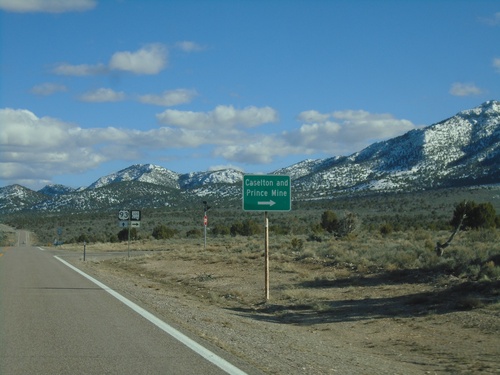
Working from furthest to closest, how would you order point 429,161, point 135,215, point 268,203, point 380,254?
point 429,161
point 135,215
point 380,254
point 268,203

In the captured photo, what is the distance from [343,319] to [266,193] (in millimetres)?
5317

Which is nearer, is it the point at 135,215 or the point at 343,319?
the point at 343,319

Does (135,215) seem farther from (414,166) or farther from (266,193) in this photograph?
(414,166)

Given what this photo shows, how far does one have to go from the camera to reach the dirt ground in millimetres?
11281

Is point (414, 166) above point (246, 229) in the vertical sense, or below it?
above

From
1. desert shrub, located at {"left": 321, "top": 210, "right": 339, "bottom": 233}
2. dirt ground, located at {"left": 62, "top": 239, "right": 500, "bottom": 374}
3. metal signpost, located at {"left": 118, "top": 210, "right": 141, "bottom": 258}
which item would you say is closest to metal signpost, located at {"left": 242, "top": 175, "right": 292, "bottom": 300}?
dirt ground, located at {"left": 62, "top": 239, "right": 500, "bottom": 374}

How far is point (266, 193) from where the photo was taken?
21031 millimetres

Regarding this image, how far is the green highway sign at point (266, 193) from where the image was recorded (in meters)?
20.9

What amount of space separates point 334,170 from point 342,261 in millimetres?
131993

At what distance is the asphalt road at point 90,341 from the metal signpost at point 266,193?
5.00 m

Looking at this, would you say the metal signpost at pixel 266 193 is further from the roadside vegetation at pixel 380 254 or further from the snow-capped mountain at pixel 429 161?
the snow-capped mountain at pixel 429 161

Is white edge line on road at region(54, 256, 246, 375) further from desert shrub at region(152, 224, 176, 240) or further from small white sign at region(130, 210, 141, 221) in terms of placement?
desert shrub at region(152, 224, 176, 240)

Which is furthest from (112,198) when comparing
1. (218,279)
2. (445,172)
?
(218,279)

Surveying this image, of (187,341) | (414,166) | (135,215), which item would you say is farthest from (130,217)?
(414,166)
